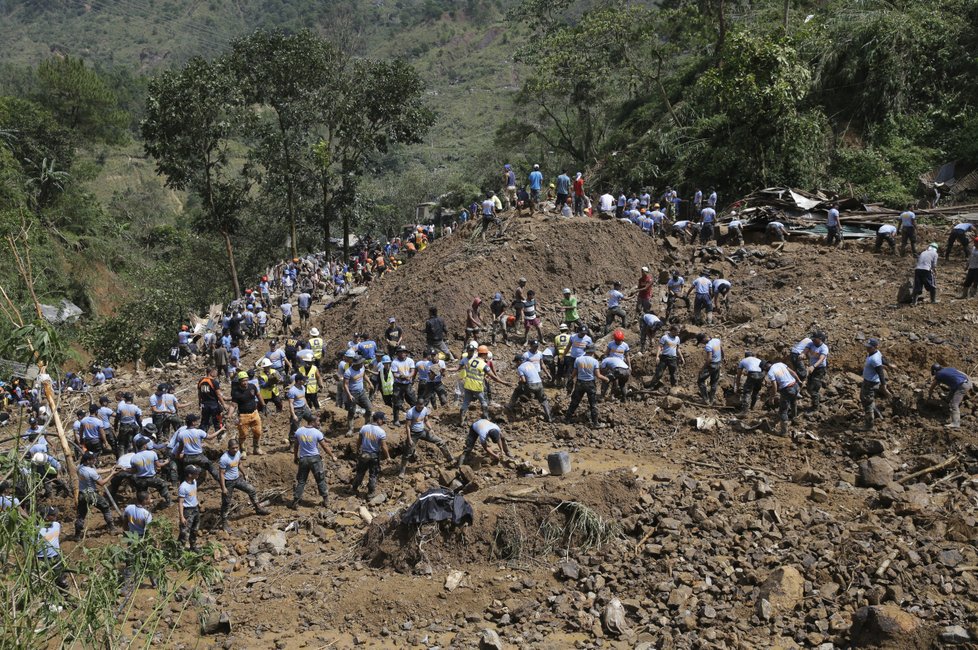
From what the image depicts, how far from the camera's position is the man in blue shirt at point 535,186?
760 inches

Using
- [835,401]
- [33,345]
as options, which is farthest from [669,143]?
[33,345]

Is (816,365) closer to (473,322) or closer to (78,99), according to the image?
(473,322)

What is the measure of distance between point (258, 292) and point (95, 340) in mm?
6744

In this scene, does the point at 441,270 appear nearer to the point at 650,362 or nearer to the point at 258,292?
the point at 650,362

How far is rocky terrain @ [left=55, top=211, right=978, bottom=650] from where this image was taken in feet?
26.1

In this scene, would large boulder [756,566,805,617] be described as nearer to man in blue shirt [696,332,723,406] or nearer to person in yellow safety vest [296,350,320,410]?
man in blue shirt [696,332,723,406]

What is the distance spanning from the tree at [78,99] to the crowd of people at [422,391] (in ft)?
122

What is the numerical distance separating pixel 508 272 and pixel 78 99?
42.0 m

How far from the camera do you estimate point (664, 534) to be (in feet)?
30.6

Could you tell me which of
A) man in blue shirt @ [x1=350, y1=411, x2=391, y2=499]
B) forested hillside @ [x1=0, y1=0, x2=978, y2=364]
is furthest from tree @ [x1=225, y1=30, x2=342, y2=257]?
man in blue shirt @ [x1=350, y1=411, x2=391, y2=499]

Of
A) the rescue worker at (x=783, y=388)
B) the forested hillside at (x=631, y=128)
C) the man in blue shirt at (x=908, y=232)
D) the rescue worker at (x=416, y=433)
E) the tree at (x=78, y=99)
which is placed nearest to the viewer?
the rescue worker at (x=416, y=433)

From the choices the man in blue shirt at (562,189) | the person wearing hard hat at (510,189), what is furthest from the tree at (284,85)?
the man in blue shirt at (562,189)

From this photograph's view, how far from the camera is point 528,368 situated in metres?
12.6

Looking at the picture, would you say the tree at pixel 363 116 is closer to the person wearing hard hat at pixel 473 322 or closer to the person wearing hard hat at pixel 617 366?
the person wearing hard hat at pixel 473 322
